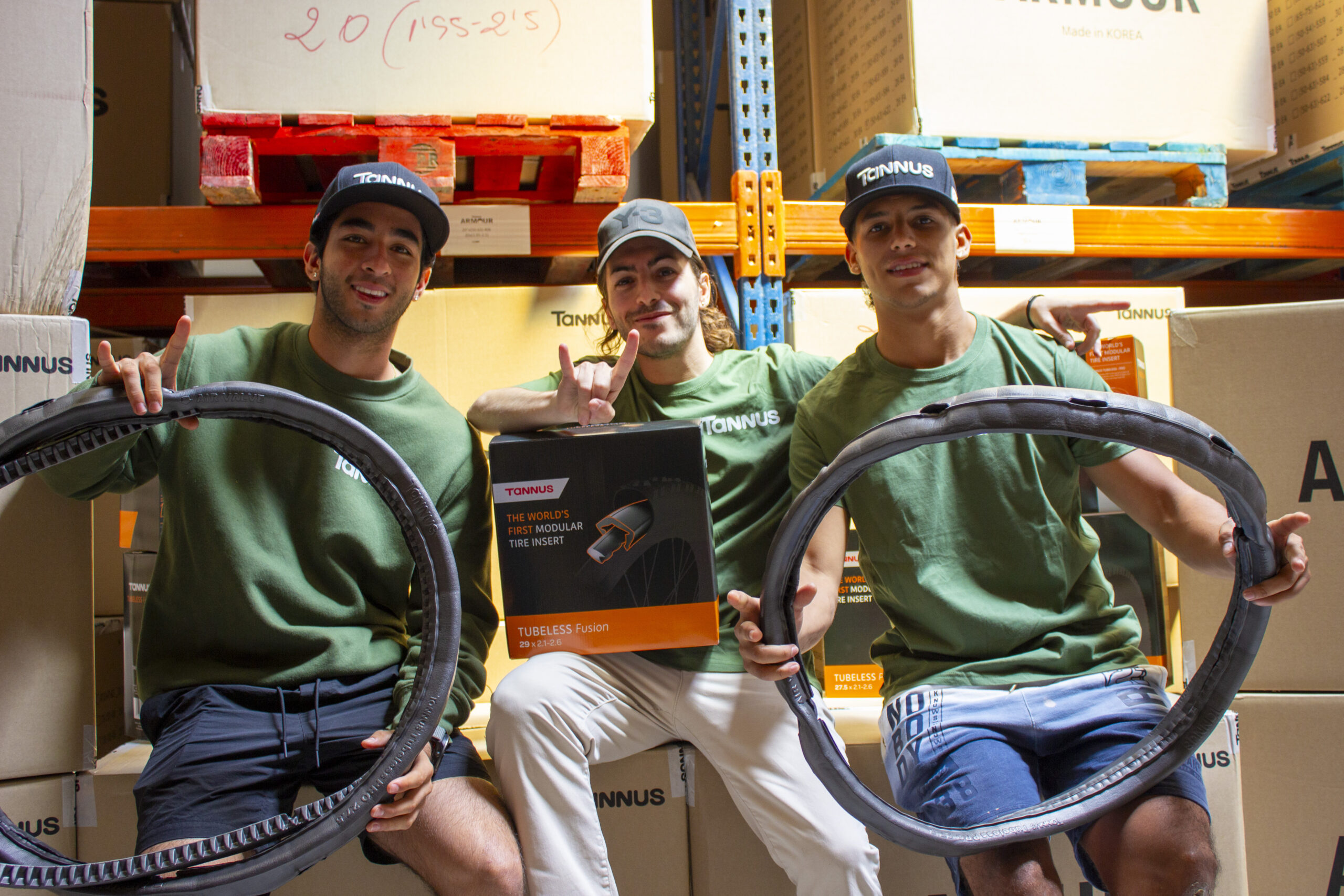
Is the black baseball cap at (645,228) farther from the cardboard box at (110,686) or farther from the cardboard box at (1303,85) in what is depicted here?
the cardboard box at (1303,85)

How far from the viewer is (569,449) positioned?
5.66 ft

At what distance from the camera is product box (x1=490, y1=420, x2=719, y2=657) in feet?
5.64

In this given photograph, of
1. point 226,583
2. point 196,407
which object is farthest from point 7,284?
point 226,583

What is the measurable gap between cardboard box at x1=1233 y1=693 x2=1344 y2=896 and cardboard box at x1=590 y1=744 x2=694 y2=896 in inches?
52.4

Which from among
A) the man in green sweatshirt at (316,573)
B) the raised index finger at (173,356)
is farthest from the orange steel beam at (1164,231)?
the raised index finger at (173,356)

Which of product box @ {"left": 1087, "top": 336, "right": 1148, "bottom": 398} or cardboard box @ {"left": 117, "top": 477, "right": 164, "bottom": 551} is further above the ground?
product box @ {"left": 1087, "top": 336, "right": 1148, "bottom": 398}

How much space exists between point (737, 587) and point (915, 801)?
57cm

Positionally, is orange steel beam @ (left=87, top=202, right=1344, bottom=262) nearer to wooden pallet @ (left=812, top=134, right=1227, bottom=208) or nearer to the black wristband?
wooden pallet @ (left=812, top=134, right=1227, bottom=208)

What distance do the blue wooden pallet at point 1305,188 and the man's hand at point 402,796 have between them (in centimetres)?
349

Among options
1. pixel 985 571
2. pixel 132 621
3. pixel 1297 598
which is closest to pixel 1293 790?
pixel 1297 598

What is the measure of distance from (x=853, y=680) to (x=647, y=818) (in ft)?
2.67

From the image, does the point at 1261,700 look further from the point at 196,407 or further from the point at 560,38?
the point at 560,38

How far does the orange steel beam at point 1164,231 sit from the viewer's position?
108 inches

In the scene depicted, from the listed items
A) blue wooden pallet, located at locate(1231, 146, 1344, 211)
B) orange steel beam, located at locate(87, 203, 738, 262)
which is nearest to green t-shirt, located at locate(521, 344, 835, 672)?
orange steel beam, located at locate(87, 203, 738, 262)
